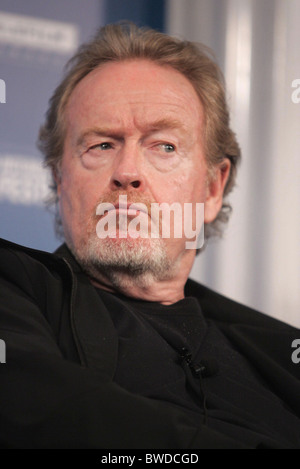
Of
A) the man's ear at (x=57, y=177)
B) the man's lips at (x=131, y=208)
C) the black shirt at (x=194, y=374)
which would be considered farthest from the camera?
the man's ear at (x=57, y=177)

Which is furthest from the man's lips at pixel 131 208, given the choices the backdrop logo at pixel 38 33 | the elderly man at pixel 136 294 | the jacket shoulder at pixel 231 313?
the backdrop logo at pixel 38 33

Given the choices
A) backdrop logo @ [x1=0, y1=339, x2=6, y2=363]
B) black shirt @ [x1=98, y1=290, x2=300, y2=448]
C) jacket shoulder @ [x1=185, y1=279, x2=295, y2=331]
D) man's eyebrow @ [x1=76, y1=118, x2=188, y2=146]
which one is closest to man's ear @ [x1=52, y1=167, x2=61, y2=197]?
man's eyebrow @ [x1=76, y1=118, x2=188, y2=146]

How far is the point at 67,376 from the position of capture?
3.14ft

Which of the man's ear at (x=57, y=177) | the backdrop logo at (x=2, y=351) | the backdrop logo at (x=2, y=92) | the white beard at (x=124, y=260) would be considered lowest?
the backdrop logo at (x=2, y=351)

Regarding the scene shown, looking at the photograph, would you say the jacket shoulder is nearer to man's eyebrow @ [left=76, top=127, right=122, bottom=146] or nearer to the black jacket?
the black jacket

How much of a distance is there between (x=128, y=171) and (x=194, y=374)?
1.55ft

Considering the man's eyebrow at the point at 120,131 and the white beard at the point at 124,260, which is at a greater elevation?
the man's eyebrow at the point at 120,131

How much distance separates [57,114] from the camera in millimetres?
1651

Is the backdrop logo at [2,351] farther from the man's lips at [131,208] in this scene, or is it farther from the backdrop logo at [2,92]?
the backdrop logo at [2,92]

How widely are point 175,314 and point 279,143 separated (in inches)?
42.7

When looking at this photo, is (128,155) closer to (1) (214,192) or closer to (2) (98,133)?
(2) (98,133)

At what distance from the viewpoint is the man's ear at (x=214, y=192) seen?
66.9 inches
